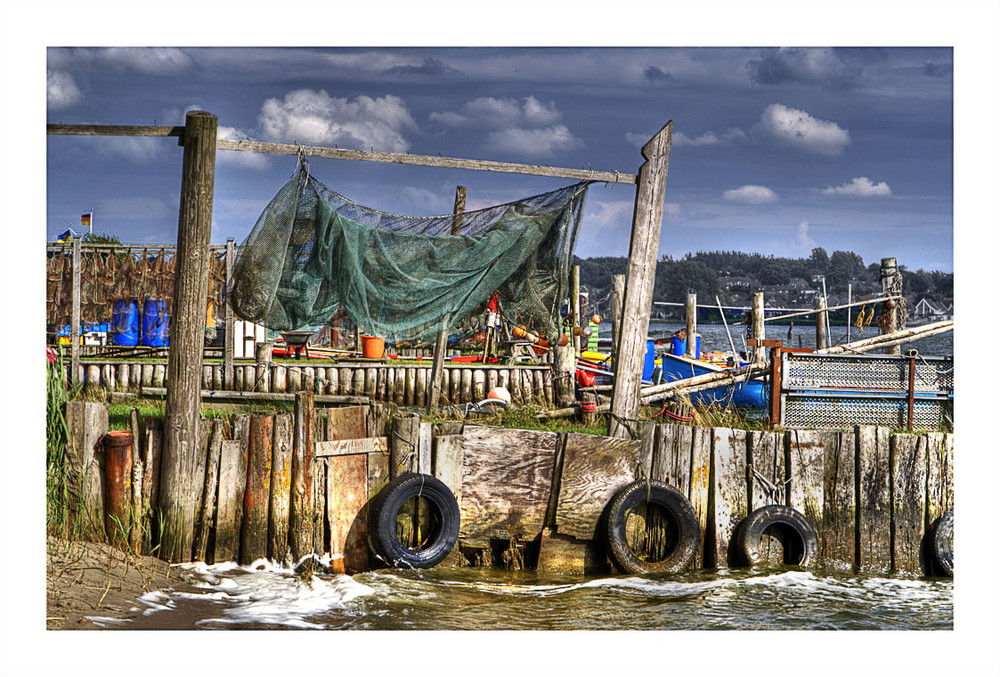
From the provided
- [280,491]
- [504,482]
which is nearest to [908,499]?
[504,482]

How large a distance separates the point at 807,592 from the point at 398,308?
3.65m

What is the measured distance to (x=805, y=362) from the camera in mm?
7797

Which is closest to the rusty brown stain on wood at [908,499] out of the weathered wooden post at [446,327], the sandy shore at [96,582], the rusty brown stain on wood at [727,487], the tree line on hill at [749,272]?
the rusty brown stain on wood at [727,487]

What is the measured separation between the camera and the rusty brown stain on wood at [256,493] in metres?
5.39

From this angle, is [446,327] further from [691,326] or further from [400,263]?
[691,326]

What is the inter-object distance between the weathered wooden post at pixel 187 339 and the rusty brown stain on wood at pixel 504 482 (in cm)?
183

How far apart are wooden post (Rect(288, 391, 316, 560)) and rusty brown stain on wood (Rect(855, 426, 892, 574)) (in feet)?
12.5

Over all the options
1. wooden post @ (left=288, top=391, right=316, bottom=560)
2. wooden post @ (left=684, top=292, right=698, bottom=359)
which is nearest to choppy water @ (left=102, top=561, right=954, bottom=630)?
wooden post @ (left=288, top=391, right=316, bottom=560)

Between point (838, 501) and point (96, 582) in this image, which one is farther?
point (838, 501)

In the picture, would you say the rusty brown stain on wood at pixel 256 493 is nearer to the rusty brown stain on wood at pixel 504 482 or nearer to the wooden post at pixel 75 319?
the rusty brown stain on wood at pixel 504 482

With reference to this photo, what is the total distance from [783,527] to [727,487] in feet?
1.55

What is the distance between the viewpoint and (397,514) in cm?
553

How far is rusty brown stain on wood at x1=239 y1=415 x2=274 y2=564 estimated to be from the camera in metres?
5.39
